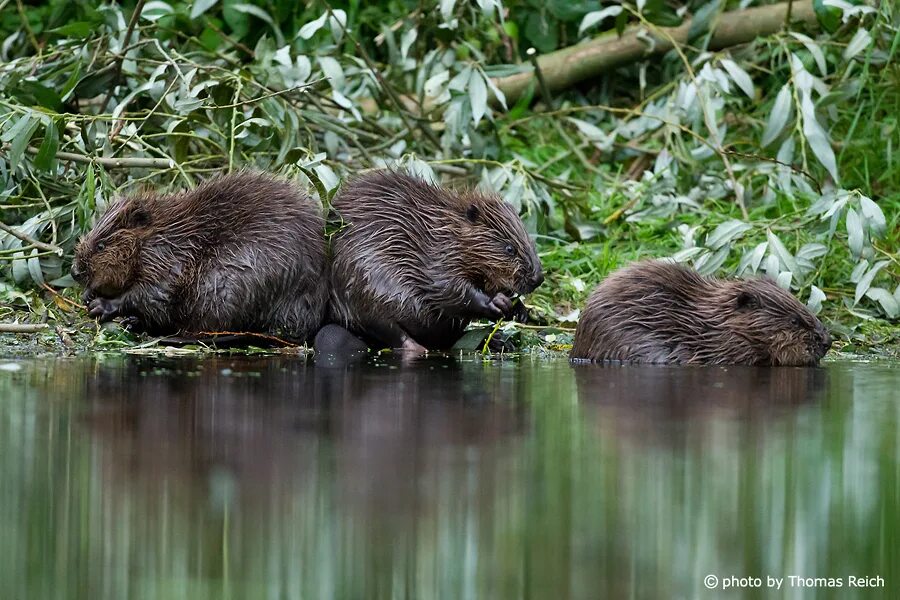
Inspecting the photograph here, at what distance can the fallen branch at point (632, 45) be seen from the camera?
880 centimetres

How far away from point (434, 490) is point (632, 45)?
663cm

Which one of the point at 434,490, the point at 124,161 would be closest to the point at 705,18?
the point at 124,161

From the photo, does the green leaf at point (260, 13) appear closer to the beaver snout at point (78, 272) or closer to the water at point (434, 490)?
the beaver snout at point (78, 272)

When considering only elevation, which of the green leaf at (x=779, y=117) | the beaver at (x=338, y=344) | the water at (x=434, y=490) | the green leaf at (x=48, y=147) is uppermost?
the green leaf at (x=779, y=117)

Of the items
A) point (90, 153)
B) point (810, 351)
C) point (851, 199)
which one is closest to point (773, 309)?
point (810, 351)

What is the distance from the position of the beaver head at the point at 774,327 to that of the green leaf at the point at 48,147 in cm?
283

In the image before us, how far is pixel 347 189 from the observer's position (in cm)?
595

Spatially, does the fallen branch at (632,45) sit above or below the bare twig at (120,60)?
above

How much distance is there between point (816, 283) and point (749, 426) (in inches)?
128

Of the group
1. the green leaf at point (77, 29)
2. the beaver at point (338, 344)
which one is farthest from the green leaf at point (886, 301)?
the green leaf at point (77, 29)

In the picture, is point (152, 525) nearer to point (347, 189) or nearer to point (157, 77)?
point (347, 189)

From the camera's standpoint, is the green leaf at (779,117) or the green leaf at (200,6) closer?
the green leaf at (779,117)

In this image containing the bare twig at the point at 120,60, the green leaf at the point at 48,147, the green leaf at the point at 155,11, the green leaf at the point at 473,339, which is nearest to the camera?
the green leaf at the point at 48,147

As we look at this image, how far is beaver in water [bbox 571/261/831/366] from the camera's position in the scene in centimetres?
558
